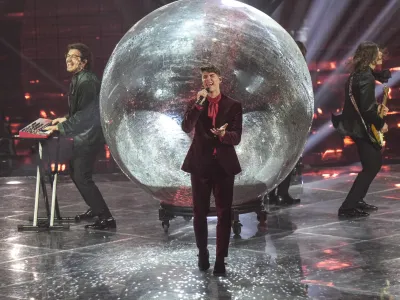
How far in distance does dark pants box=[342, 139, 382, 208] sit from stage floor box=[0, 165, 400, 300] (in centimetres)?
24

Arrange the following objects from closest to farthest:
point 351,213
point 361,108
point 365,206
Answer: point 361,108, point 351,213, point 365,206

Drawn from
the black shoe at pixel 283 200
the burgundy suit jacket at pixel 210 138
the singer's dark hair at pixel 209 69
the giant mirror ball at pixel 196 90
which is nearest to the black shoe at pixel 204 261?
the burgundy suit jacket at pixel 210 138

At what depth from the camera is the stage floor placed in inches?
262

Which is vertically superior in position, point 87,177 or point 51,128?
point 51,128

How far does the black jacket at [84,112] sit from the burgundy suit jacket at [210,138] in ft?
7.14

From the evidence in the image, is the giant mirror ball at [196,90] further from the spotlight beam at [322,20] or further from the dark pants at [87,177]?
the spotlight beam at [322,20]

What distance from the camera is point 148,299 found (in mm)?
6457

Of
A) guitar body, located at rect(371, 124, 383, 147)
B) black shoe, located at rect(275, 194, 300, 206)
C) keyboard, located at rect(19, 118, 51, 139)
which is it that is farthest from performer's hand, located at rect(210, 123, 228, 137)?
black shoe, located at rect(275, 194, 300, 206)

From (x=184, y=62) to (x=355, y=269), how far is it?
2.13 meters

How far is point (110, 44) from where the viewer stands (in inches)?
781

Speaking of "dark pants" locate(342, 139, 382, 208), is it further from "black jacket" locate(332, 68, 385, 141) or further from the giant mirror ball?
the giant mirror ball

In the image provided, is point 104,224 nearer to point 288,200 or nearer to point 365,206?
point 288,200

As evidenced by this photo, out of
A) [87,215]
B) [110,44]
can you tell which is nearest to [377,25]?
[110,44]

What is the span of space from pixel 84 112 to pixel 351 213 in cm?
283
